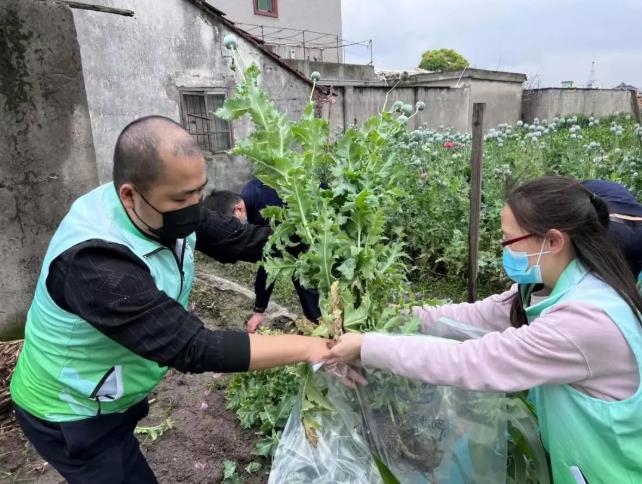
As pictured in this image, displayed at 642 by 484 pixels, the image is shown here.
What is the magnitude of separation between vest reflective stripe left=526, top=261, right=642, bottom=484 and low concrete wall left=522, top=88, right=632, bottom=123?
55.2ft

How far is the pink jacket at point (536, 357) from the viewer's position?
139 centimetres

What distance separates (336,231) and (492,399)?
83cm

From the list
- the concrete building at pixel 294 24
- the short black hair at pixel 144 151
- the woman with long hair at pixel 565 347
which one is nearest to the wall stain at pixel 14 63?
the short black hair at pixel 144 151

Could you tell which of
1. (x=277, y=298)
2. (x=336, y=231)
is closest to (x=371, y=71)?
(x=277, y=298)

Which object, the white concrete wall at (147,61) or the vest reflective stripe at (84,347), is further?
the white concrete wall at (147,61)

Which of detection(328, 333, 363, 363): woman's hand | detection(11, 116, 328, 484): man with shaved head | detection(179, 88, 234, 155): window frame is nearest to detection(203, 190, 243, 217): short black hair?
detection(11, 116, 328, 484): man with shaved head

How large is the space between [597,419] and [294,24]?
81.9ft

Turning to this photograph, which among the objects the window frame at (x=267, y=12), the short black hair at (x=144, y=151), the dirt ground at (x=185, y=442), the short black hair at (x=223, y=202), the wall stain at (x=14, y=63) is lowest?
the dirt ground at (x=185, y=442)

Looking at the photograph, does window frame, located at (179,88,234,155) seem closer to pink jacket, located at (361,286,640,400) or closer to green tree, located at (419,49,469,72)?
pink jacket, located at (361,286,640,400)

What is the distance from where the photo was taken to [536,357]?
1.42m

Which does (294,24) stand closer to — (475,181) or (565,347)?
(475,181)

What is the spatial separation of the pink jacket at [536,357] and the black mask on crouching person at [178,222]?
2.44 ft

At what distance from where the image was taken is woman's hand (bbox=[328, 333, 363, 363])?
1645 millimetres

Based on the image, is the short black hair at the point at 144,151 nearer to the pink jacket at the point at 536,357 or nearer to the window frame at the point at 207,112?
the pink jacket at the point at 536,357
